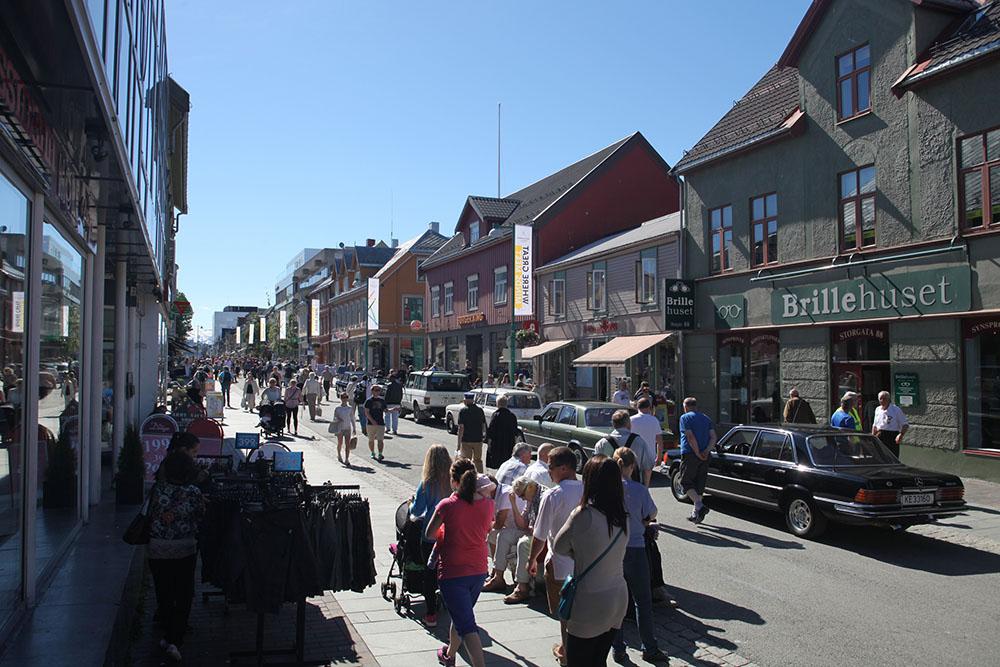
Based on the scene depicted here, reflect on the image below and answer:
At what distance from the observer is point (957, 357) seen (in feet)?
47.7

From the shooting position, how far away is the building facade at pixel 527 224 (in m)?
33.0

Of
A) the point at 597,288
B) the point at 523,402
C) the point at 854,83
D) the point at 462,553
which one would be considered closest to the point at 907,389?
the point at 854,83

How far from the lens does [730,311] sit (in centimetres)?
2061

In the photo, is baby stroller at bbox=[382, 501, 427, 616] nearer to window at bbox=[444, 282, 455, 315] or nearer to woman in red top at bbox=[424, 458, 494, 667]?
woman in red top at bbox=[424, 458, 494, 667]

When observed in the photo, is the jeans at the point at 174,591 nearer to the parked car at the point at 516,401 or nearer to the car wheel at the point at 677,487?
the car wheel at the point at 677,487

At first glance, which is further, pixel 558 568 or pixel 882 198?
pixel 882 198

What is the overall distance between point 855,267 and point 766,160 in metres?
4.23

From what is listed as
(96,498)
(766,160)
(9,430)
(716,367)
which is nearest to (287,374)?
(716,367)

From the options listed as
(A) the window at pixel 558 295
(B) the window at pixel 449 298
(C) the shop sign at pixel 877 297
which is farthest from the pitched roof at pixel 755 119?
(B) the window at pixel 449 298

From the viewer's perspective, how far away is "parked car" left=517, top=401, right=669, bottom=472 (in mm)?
14680

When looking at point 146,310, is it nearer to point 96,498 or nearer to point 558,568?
point 96,498

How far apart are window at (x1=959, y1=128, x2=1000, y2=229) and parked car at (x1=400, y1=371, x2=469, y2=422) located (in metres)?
16.1

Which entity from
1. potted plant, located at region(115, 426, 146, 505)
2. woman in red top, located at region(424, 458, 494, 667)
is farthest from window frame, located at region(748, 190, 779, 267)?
woman in red top, located at region(424, 458, 494, 667)

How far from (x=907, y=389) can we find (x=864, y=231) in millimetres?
3598
